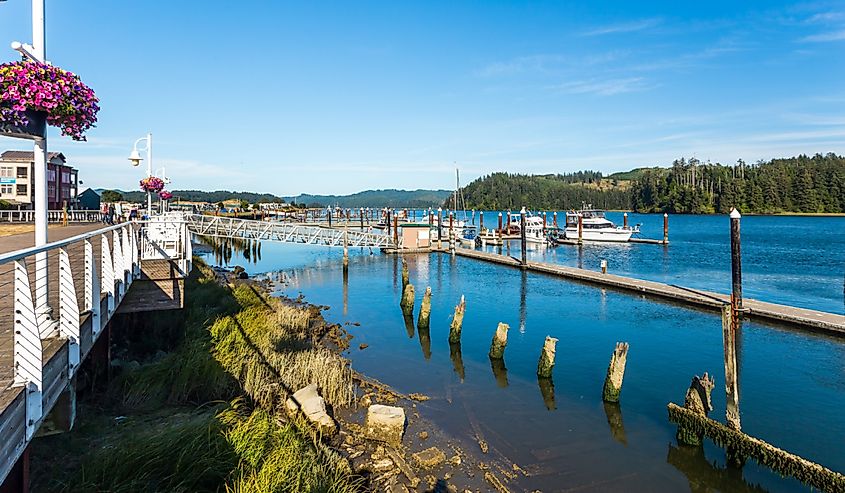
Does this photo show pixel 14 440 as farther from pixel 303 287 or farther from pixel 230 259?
pixel 230 259

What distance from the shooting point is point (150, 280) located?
1099cm

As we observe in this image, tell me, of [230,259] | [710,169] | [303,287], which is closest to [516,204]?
[710,169]

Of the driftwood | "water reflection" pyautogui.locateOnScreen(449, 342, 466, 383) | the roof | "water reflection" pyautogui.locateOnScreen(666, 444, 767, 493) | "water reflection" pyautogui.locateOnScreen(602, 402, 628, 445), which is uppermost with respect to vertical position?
the roof

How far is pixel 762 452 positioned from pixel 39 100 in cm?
1117

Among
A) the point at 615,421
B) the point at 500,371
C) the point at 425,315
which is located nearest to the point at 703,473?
the point at 615,421

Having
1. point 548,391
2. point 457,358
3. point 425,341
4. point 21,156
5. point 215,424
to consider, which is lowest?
point 548,391

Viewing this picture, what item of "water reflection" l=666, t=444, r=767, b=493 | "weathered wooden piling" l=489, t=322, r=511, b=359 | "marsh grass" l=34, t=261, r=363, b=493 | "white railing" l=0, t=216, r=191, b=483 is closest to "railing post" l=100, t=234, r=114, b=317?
"white railing" l=0, t=216, r=191, b=483

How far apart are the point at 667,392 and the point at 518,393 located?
12.1ft

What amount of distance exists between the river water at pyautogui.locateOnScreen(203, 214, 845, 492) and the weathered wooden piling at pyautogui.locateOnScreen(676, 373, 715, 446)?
8.8 inches

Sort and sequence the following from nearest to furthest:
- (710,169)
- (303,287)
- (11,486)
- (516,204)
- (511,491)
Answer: (11,486) < (511,491) < (303,287) < (710,169) < (516,204)

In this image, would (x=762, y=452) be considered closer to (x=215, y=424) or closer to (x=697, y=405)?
(x=697, y=405)

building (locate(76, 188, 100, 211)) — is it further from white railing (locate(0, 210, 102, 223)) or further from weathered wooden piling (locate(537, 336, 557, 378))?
weathered wooden piling (locate(537, 336, 557, 378))

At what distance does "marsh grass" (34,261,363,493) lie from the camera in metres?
6.20

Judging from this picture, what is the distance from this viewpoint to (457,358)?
16.2 m
